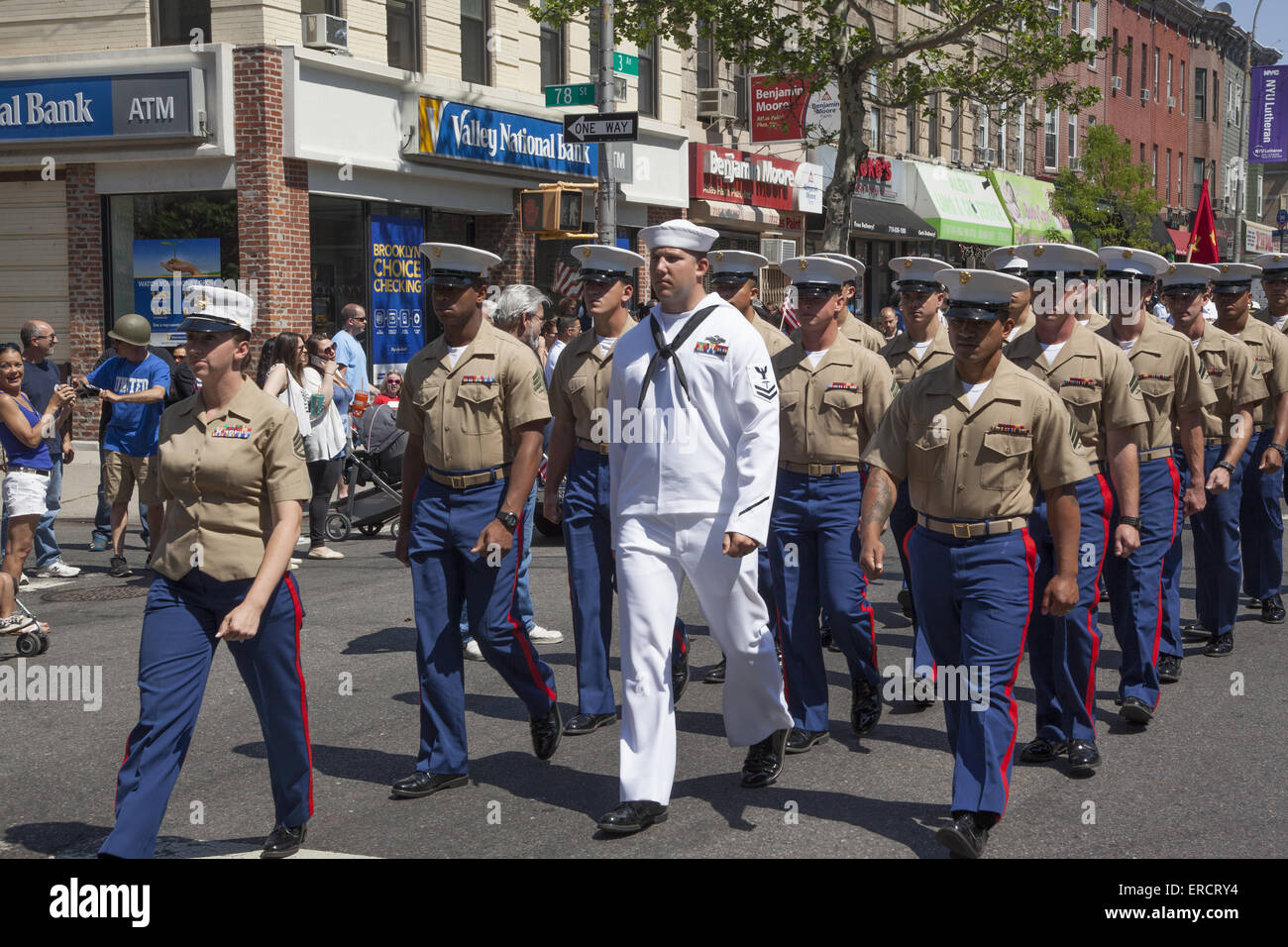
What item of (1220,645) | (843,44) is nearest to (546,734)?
(1220,645)

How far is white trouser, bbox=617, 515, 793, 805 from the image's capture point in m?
5.47

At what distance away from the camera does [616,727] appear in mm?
7223

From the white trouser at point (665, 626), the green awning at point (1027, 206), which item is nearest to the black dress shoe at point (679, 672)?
the white trouser at point (665, 626)

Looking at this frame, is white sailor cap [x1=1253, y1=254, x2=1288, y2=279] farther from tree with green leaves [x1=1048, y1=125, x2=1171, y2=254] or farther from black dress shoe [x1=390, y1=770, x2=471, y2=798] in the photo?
tree with green leaves [x1=1048, y1=125, x2=1171, y2=254]

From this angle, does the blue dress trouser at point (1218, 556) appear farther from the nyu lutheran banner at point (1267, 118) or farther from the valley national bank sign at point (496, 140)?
the nyu lutheran banner at point (1267, 118)

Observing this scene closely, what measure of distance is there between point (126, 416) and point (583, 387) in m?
5.89

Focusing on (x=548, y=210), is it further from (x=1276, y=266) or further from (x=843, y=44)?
(x=1276, y=266)

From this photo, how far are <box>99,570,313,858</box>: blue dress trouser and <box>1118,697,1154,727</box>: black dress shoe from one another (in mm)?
3899

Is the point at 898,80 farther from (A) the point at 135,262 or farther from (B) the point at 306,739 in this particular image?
(B) the point at 306,739

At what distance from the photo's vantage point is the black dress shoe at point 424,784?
19.6ft

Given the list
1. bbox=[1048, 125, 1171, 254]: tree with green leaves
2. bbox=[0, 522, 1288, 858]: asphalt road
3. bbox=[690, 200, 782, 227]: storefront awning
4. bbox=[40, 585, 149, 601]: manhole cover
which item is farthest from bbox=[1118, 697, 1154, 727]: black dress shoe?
bbox=[1048, 125, 1171, 254]: tree with green leaves

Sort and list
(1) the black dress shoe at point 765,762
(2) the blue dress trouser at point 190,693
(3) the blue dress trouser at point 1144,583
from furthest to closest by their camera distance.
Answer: (3) the blue dress trouser at point 1144,583 → (1) the black dress shoe at point 765,762 → (2) the blue dress trouser at point 190,693

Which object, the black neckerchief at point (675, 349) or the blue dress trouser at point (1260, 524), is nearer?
the black neckerchief at point (675, 349)

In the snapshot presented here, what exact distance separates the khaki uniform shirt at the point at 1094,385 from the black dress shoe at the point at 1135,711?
3.92ft
